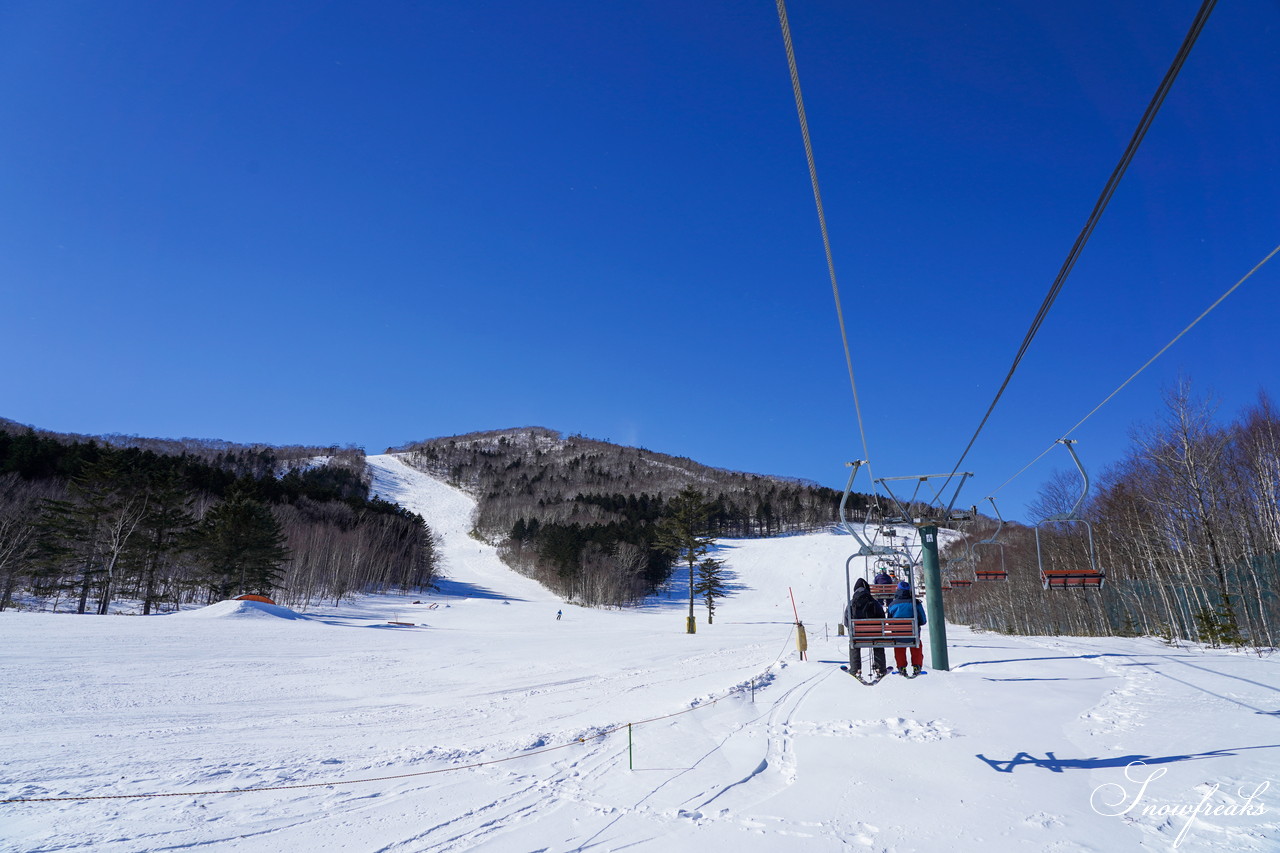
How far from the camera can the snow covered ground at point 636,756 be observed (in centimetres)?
551

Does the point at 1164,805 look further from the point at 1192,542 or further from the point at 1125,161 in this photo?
the point at 1192,542

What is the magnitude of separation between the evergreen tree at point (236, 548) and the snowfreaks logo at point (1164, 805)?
171 feet

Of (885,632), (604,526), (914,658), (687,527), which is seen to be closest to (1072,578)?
(914,658)

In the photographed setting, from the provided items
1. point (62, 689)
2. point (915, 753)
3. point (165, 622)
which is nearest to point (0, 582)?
point (165, 622)

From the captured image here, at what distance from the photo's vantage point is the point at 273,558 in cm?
4875

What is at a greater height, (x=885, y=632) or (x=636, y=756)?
(x=885, y=632)

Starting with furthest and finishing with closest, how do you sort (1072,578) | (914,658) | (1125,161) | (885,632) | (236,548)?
(236,548) < (1072,578) < (914,658) < (885,632) < (1125,161)

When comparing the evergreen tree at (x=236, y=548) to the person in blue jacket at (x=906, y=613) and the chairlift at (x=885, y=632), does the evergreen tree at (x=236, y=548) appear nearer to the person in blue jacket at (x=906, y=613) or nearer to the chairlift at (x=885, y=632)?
the person in blue jacket at (x=906, y=613)

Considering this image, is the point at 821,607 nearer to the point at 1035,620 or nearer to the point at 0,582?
the point at 1035,620

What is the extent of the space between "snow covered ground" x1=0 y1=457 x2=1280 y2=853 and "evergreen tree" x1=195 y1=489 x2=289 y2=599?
31.3 meters

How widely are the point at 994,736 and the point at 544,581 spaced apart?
287 ft

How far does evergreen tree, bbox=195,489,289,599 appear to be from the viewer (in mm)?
44906

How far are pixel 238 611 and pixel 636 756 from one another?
32272 mm

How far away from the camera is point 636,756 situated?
8109 mm
